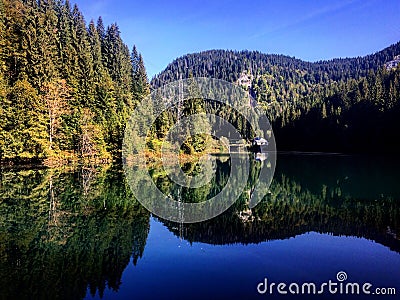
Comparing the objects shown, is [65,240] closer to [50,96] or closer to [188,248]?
[188,248]

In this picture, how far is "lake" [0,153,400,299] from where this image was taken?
811cm

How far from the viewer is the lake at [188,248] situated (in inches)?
319

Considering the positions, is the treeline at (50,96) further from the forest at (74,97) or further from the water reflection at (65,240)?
the water reflection at (65,240)

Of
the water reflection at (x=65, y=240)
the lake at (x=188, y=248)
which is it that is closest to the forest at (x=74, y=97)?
the water reflection at (x=65, y=240)

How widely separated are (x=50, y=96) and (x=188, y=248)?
3379 cm

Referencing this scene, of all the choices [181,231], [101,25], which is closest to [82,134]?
[181,231]

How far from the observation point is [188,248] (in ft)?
37.5

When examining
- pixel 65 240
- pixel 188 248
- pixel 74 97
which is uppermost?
pixel 74 97

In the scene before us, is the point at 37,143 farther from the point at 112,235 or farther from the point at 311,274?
the point at 311,274

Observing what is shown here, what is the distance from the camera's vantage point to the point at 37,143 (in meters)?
37.2

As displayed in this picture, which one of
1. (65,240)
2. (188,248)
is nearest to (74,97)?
(65,240)

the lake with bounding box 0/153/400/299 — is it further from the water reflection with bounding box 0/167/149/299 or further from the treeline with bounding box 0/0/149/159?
the treeline with bounding box 0/0/149/159

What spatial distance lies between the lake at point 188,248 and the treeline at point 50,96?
18.1m

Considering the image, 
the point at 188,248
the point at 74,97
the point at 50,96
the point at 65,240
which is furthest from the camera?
the point at 74,97
